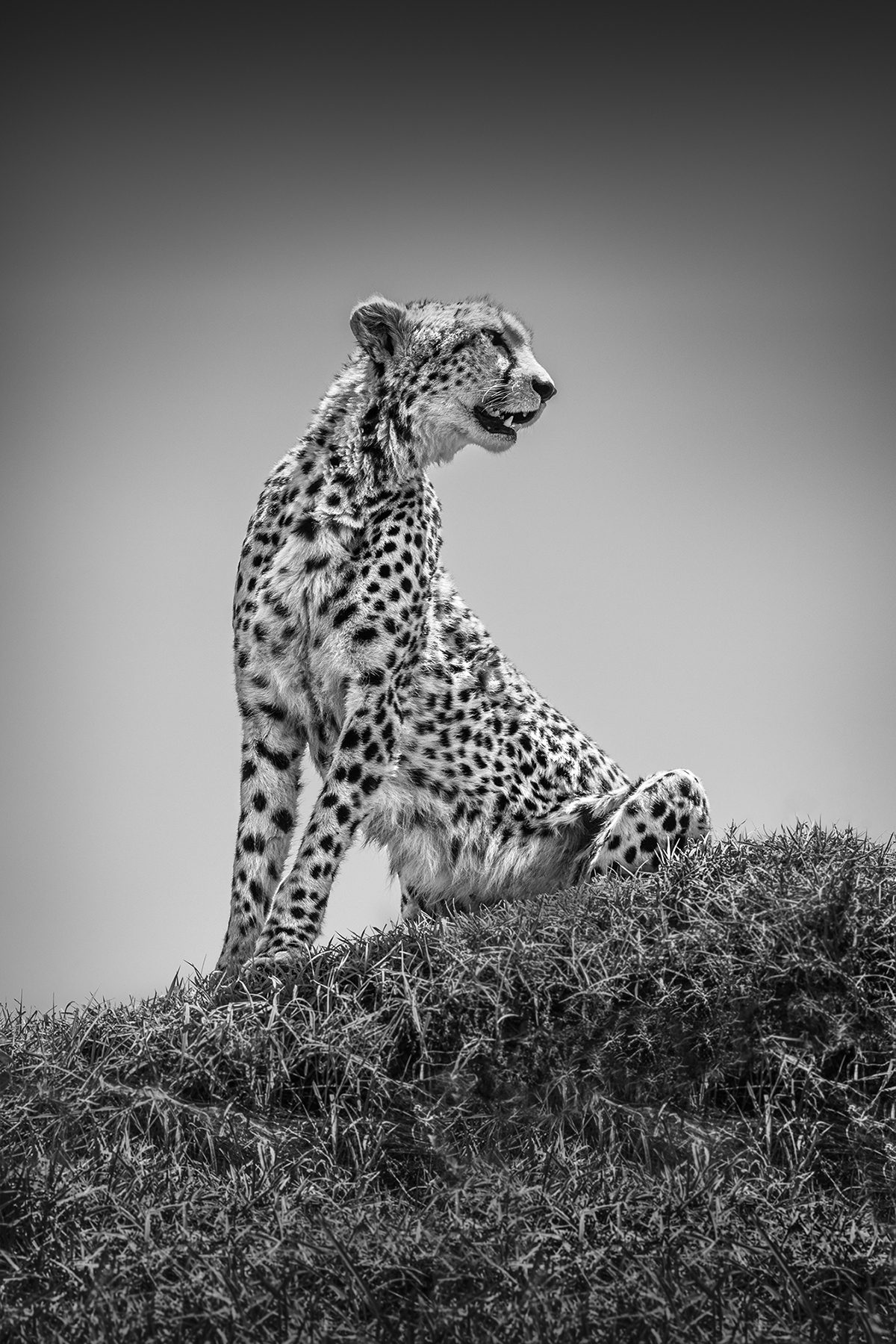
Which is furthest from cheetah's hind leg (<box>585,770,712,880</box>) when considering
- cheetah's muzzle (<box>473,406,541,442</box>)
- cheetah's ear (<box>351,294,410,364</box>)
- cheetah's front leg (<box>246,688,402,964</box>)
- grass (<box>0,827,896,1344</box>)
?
cheetah's ear (<box>351,294,410,364</box>)

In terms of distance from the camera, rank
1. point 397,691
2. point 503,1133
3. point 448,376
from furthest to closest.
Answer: point 448,376 < point 397,691 < point 503,1133

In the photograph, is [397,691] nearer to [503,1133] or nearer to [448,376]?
[448,376]

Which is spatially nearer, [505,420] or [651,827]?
[651,827]

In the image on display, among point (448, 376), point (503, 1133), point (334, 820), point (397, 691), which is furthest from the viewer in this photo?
point (448, 376)

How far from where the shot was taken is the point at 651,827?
147 inches

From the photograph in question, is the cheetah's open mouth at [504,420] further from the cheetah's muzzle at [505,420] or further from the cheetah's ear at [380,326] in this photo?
the cheetah's ear at [380,326]

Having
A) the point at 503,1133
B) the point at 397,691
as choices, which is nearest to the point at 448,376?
the point at 397,691

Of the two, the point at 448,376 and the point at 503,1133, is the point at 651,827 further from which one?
the point at 448,376

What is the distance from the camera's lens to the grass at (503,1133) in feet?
7.28

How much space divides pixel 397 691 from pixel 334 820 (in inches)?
16.4

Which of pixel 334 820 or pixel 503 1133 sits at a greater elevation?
pixel 334 820

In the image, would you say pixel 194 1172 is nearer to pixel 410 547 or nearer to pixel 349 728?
pixel 349 728

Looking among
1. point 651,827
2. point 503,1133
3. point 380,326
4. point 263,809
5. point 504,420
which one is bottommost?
point 503,1133

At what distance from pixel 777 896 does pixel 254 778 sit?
1538 mm
